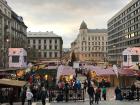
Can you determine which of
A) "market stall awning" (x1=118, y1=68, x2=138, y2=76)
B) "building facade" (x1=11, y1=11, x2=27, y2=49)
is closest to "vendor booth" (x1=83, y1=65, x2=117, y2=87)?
"market stall awning" (x1=118, y1=68, x2=138, y2=76)

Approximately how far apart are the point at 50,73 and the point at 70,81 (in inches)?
246

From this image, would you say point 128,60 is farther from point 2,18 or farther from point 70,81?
point 2,18

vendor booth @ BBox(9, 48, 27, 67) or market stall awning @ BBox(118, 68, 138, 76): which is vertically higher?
vendor booth @ BBox(9, 48, 27, 67)

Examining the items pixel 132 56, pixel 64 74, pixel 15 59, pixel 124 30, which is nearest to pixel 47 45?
pixel 124 30

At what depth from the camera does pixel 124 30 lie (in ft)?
450

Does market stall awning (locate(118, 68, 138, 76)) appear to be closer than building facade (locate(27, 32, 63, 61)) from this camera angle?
Yes

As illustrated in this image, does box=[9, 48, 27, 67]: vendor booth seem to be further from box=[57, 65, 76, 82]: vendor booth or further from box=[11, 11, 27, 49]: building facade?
box=[11, 11, 27, 49]: building facade

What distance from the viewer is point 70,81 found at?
4553cm

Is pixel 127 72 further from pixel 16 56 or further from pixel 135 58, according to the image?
pixel 16 56

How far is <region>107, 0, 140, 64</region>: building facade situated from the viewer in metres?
118

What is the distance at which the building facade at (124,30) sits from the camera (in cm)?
11825

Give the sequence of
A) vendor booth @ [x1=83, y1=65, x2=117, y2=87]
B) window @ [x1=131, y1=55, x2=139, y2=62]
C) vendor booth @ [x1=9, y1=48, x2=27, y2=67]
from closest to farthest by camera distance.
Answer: vendor booth @ [x1=83, y1=65, x2=117, y2=87], vendor booth @ [x1=9, y1=48, x2=27, y2=67], window @ [x1=131, y1=55, x2=139, y2=62]

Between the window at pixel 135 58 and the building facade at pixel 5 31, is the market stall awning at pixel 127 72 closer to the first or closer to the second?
the window at pixel 135 58

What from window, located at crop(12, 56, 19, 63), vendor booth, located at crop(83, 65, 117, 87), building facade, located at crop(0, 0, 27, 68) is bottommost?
vendor booth, located at crop(83, 65, 117, 87)
